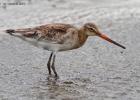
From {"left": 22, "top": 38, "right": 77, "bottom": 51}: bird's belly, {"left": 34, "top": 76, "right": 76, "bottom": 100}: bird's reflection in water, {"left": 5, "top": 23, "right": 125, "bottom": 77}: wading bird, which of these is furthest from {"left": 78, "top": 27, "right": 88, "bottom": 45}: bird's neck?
{"left": 34, "top": 76, "right": 76, "bottom": 100}: bird's reflection in water

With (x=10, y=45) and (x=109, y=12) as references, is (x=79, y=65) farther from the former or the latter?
(x=109, y=12)

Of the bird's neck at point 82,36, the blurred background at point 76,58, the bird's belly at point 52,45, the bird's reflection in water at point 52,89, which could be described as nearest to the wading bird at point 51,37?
→ the bird's belly at point 52,45

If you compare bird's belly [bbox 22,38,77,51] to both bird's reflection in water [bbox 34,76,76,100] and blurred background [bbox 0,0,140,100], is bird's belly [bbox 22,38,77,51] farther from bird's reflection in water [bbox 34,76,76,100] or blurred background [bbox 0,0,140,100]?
bird's reflection in water [bbox 34,76,76,100]

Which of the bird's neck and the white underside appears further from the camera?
the bird's neck

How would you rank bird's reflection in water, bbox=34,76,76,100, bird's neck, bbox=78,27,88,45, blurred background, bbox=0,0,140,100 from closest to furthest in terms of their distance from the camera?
bird's reflection in water, bbox=34,76,76,100 < blurred background, bbox=0,0,140,100 < bird's neck, bbox=78,27,88,45

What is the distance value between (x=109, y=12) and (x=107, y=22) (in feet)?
2.96

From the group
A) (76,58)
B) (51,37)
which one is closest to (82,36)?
(51,37)

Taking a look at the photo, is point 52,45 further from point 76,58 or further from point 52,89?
point 52,89

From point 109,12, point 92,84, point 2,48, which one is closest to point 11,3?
point 109,12

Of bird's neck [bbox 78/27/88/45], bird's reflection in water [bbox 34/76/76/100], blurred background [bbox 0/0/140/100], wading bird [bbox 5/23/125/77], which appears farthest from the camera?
bird's neck [bbox 78/27/88/45]

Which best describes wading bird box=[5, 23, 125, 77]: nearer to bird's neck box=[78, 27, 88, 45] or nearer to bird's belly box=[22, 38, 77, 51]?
bird's belly box=[22, 38, 77, 51]

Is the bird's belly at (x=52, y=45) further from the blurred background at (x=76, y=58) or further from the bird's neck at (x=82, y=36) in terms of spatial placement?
the blurred background at (x=76, y=58)

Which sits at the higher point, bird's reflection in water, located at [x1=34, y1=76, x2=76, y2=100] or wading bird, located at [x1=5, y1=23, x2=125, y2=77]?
wading bird, located at [x1=5, y1=23, x2=125, y2=77]

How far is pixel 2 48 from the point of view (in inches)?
431
